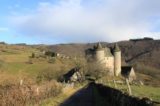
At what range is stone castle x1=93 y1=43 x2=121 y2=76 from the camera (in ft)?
420

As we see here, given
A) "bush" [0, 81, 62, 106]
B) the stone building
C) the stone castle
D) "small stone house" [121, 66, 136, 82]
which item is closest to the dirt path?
"bush" [0, 81, 62, 106]

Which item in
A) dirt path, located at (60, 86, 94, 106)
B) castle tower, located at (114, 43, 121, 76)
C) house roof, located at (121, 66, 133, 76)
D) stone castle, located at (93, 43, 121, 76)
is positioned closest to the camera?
dirt path, located at (60, 86, 94, 106)

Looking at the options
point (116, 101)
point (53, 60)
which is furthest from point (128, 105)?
point (53, 60)

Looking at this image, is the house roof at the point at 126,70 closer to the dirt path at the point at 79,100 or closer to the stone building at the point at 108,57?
the stone building at the point at 108,57

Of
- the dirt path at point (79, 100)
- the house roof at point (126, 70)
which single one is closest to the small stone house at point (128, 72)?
the house roof at point (126, 70)

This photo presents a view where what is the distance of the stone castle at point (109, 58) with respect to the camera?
12812 cm

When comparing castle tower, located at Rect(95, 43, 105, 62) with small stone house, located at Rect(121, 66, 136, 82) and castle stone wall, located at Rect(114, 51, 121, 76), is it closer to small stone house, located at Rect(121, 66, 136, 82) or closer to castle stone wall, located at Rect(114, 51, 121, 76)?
castle stone wall, located at Rect(114, 51, 121, 76)

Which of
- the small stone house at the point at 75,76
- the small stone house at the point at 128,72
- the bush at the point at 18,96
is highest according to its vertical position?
the bush at the point at 18,96

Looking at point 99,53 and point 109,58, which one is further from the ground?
point 99,53

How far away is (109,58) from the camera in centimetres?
13238

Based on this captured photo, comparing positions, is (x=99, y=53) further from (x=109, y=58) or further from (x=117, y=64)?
(x=117, y=64)

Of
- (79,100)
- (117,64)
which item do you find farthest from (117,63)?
(79,100)

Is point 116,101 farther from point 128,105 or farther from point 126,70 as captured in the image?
point 126,70

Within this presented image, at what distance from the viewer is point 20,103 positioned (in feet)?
90.2
